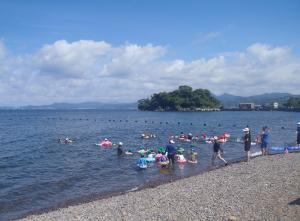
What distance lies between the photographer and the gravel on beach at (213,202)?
12.1 meters

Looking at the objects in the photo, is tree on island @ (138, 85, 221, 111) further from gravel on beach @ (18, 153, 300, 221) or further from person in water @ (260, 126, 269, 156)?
gravel on beach @ (18, 153, 300, 221)

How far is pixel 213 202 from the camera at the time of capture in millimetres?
13594

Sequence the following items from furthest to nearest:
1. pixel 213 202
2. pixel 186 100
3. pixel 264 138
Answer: pixel 186 100 → pixel 264 138 → pixel 213 202

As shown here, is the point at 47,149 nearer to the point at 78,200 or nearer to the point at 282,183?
the point at 78,200

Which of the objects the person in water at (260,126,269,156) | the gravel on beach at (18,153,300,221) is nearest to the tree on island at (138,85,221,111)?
the person in water at (260,126,269,156)

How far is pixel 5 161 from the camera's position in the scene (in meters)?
33.0

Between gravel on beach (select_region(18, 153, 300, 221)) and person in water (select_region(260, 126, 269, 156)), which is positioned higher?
person in water (select_region(260, 126, 269, 156))

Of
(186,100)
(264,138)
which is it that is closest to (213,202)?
(264,138)

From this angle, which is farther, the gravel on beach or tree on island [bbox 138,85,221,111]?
tree on island [bbox 138,85,221,111]

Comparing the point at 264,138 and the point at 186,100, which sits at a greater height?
the point at 186,100

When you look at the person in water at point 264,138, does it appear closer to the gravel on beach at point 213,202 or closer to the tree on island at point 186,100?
the gravel on beach at point 213,202

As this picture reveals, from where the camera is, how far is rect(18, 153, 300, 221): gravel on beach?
1208 centimetres

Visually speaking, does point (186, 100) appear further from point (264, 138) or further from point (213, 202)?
point (213, 202)

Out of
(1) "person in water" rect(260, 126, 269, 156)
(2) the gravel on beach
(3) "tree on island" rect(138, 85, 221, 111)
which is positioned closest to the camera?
(2) the gravel on beach
